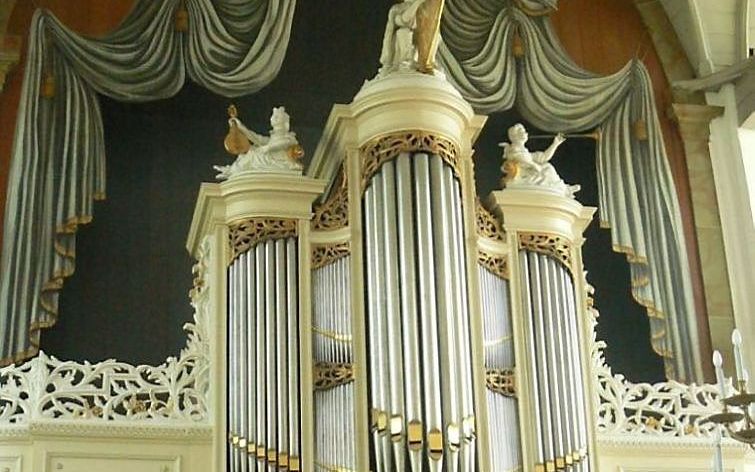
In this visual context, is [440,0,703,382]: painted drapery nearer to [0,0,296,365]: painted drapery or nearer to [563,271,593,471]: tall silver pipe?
[0,0,296,365]: painted drapery

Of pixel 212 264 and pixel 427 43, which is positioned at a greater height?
pixel 427 43

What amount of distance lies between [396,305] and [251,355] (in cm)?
109

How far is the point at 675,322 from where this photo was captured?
548 inches

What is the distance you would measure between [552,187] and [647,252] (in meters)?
2.07

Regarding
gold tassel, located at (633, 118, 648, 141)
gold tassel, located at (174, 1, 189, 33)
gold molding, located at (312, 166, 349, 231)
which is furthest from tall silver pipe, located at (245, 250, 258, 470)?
gold tassel, located at (633, 118, 648, 141)

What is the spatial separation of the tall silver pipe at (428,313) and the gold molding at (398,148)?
3.8 inches

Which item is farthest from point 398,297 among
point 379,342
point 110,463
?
point 110,463

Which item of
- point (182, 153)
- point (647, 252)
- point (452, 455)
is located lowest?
point (452, 455)

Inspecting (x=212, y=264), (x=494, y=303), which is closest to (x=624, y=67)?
(x=494, y=303)

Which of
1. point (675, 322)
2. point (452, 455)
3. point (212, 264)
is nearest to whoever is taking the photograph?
point (452, 455)

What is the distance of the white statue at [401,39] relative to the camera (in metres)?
12.2

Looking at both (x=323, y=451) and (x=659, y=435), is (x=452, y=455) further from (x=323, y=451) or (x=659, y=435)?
(x=659, y=435)

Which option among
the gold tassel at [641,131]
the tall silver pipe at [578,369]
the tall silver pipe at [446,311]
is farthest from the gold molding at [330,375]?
the gold tassel at [641,131]

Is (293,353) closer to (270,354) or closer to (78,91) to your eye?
(270,354)
